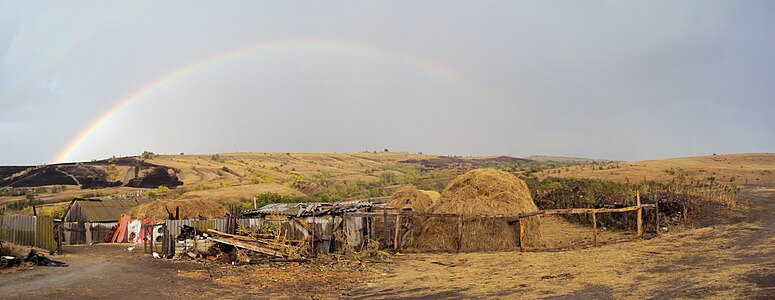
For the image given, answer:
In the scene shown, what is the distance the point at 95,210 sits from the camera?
34094mm

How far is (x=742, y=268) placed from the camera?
12430 mm

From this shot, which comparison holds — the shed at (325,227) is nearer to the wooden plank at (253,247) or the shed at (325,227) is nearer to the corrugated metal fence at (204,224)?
the corrugated metal fence at (204,224)

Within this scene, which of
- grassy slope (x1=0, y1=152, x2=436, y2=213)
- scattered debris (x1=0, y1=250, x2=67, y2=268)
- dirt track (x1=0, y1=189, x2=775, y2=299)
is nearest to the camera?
dirt track (x1=0, y1=189, x2=775, y2=299)

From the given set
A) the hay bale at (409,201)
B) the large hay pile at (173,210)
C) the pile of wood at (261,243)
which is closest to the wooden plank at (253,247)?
the pile of wood at (261,243)

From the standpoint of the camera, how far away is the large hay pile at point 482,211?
21062 millimetres

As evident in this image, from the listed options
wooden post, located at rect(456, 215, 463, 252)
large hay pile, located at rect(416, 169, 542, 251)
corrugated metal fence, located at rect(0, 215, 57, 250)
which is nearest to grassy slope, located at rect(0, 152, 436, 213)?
corrugated metal fence, located at rect(0, 215, 57, 250)

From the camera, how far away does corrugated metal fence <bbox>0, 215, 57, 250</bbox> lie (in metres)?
24.6

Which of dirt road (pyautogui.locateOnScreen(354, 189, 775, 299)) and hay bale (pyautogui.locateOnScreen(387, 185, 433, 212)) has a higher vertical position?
hay bale (pyautogui.locateOnScreen(387, 185, 433, 212))

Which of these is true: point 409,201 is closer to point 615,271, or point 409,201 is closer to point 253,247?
point 253,247

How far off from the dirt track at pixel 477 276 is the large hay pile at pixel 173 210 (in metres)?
10.1

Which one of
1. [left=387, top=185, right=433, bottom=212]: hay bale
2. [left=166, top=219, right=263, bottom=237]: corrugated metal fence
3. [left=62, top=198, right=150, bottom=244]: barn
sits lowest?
[left=62, top=198, right=150, bottom=244]: barn

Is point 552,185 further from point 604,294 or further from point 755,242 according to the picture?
point 604,294

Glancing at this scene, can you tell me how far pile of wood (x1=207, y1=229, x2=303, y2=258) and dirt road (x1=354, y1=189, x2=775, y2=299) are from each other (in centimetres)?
422

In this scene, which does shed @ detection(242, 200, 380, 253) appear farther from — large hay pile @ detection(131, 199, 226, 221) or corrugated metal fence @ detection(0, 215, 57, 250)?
large hay pile @ detection(131, 199, 226, 221)
